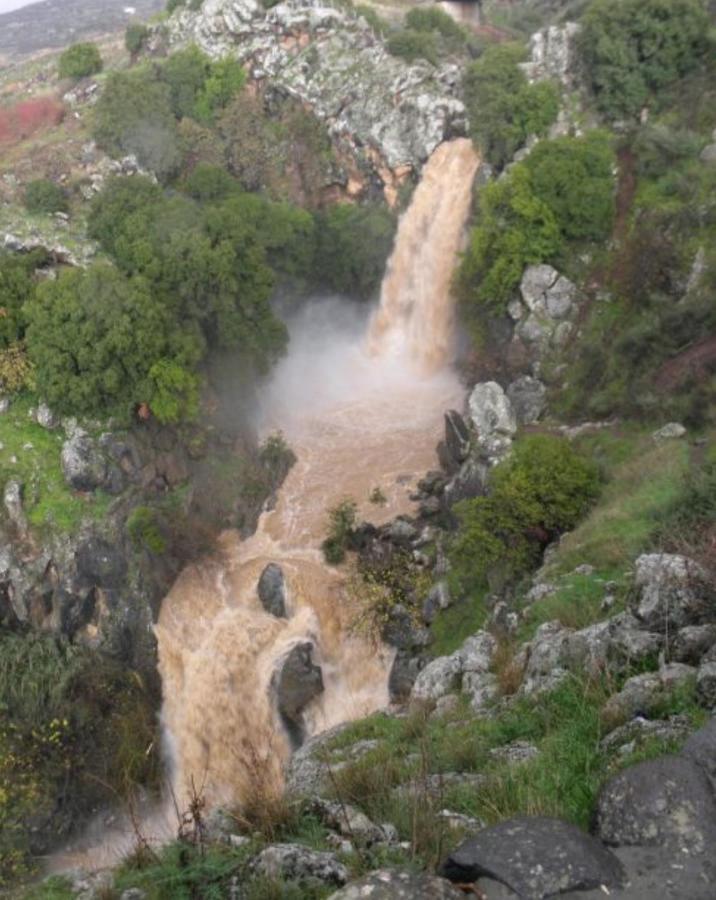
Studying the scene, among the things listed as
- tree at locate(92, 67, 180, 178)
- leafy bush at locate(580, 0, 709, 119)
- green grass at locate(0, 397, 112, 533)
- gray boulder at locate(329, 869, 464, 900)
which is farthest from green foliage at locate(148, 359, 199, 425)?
gray boulder at locate(329, 869, 464, 900)

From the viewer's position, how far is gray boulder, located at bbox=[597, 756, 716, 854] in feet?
15.2

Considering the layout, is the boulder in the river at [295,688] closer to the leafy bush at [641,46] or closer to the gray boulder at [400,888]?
the gray boulder at [400,888]

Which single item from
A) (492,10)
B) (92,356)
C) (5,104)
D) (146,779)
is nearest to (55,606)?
(146,779)

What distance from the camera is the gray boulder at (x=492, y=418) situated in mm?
21084

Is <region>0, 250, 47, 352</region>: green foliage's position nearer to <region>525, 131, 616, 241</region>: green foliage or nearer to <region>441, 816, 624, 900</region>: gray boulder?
<region>525, 131, 616, 241</region>: green foliage

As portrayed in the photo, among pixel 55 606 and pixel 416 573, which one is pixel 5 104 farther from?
pixel 416 573

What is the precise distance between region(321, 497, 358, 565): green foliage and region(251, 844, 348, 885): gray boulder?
51.5 feet

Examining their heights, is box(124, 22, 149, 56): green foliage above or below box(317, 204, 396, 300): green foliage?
above

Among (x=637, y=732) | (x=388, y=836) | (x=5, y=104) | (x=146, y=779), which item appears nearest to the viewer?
(x=388, y=836)

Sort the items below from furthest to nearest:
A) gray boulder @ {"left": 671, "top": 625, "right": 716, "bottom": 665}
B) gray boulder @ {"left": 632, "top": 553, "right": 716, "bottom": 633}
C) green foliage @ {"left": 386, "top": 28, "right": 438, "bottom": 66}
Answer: green foliage @ {"left": 386, "top": 28, "right": 438, "bottom": 66} → gray boulder @ {"left": 632, "top": 553, "right": 716, "bottom": 633} → gray boulder @ {"left": 671, "top": 625, "right": 716, "bottom": 665}

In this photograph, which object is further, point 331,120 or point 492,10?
point 492,10

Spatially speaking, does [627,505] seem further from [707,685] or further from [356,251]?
[356,251]

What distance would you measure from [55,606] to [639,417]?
16.0 m

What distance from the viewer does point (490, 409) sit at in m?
22.2
